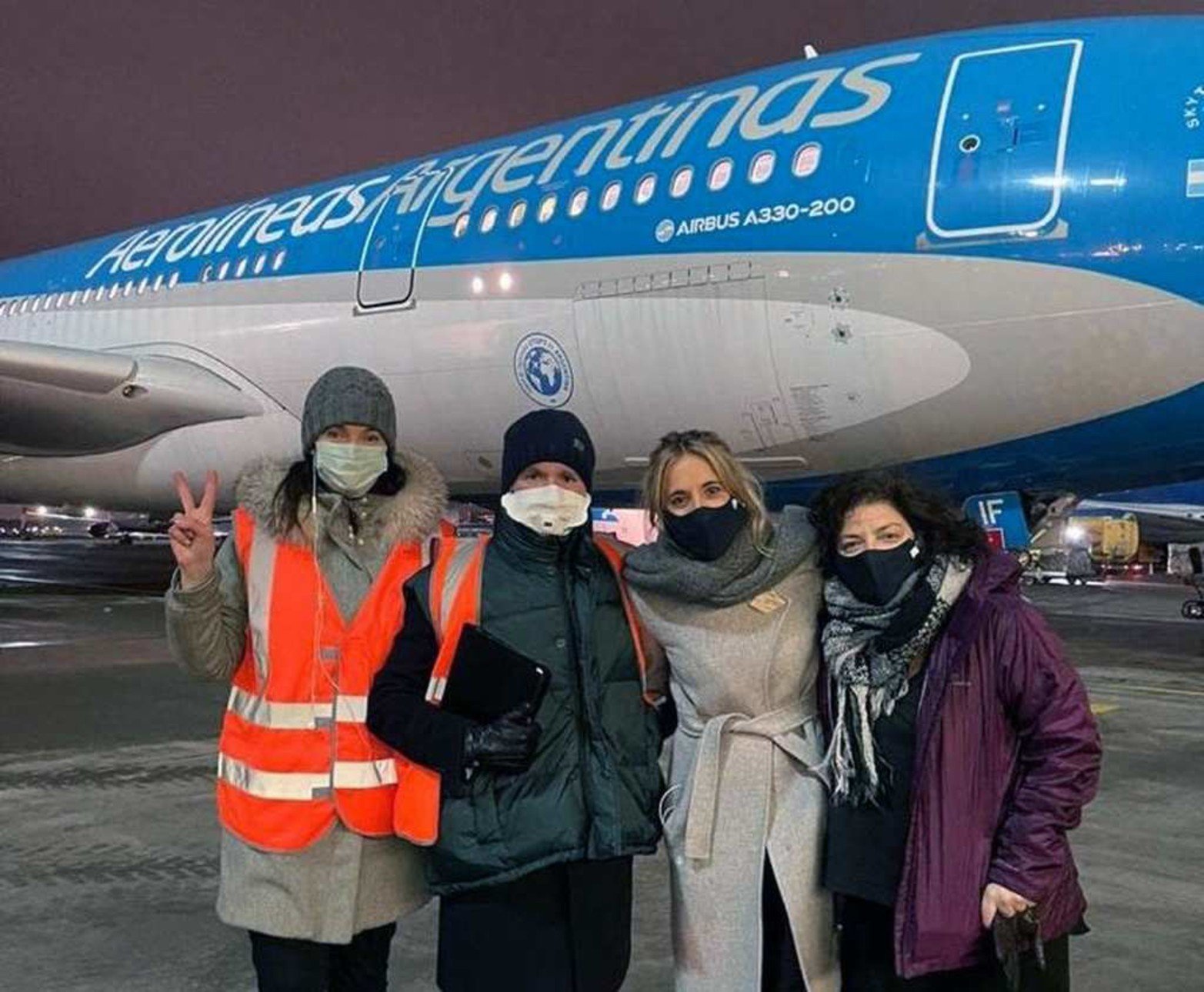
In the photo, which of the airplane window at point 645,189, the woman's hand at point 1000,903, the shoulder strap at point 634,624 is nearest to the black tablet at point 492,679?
the shoulder strap at point 634,624

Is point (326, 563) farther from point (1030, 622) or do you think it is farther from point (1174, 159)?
point (1174, 159)

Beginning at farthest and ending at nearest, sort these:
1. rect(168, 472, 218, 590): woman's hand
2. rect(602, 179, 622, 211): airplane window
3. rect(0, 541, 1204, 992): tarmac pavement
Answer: rect(602, 179, 622, 211): airplane window < rect(0, 541, 1204, 992): tarmac pavement < rect(168, 472, 218, 590): woman's hand

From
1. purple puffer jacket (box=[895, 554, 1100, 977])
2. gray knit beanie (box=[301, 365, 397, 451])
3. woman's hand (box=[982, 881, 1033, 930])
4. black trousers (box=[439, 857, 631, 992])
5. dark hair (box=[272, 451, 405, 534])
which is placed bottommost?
black trousers (box=[439, 857, 631, 992])

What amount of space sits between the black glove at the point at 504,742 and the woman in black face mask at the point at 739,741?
13.5 inches

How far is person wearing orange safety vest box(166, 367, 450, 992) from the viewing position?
240cm

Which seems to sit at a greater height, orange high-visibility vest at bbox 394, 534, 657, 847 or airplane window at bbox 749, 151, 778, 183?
airplane window at bbox 749, 151, 778, 183

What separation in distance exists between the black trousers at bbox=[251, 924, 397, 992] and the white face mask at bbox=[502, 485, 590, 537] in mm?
891

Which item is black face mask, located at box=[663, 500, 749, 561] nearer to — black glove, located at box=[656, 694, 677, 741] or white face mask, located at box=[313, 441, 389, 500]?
black glove, located at box=[656, 694, 677, 741]

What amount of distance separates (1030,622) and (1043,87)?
5.48 meters

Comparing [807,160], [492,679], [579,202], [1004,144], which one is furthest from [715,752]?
[579,202]

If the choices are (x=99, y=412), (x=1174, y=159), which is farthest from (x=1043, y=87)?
(x=99, y=412)

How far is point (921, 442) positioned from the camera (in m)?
7.30

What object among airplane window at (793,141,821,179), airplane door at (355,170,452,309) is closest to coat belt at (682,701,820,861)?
airplane window at (793,141,821,179)

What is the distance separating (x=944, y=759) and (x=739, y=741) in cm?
39
